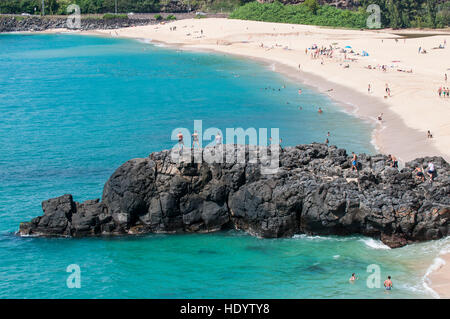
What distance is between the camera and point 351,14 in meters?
145

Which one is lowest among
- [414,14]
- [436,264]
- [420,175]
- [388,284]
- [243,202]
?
[388,284]

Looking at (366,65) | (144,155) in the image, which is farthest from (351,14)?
(144,155)

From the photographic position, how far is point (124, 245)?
35656 millimetres

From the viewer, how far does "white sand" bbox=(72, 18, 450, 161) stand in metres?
56.1

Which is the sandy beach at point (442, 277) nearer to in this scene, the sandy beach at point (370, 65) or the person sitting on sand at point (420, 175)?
the sandy beach at point (370, 65)

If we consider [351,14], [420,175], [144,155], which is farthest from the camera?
[351,14]

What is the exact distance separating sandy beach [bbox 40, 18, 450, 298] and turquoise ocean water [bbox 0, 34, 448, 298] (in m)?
Result: 3.04

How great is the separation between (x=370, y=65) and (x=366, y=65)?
826 mm

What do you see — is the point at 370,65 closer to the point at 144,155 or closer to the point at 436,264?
the point at 144,155

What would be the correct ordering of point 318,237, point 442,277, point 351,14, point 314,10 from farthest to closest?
point 314,10, point 351,14, point 318,237, point 442,277

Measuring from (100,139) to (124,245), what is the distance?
25.4 meters

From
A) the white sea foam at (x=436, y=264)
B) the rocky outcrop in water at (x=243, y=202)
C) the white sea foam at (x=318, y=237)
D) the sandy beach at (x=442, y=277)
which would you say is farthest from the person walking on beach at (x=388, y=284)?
the white sea foam at (x=318, y=237)
